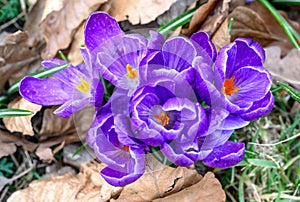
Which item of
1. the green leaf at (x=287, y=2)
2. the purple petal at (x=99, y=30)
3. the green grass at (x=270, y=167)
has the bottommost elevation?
the green grass at (x=270, y=167)

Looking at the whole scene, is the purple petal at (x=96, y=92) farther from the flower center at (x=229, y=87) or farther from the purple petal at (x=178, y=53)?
the flower center at (x=229, y=87)

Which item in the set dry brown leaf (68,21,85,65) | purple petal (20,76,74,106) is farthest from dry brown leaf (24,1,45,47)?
purple petal (20,76,74,106)

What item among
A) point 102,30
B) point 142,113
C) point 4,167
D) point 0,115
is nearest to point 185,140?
point 142,113

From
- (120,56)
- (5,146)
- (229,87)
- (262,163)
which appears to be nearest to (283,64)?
(262,163)

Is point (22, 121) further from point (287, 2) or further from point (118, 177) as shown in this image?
point (287, 2)

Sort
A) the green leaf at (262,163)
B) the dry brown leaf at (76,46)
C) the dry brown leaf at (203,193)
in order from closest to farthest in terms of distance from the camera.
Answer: the dry brown leaf at (203,193) < the green leaf at (262,163) < the dry brown leaf at (76,46)

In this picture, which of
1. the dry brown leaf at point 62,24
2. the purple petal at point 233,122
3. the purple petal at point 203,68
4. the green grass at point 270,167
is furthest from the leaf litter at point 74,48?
the purple petal at point 203,68

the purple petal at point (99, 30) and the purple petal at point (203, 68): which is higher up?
the purple petal at point (99, 30)

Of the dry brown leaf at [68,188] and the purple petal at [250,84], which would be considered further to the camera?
the dry brown leaf at [68,188]
